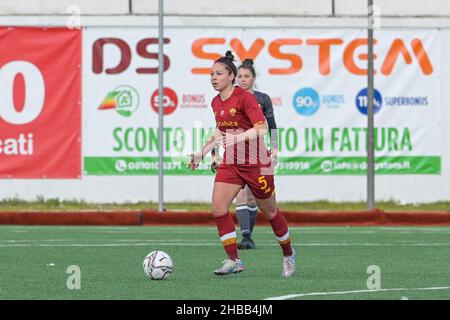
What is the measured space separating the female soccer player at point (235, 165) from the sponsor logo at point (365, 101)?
1337 centimetres

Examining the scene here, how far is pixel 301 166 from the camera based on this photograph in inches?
1005

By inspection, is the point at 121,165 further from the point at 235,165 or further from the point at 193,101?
the point at 235,165

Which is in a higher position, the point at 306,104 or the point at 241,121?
the point at 306,104

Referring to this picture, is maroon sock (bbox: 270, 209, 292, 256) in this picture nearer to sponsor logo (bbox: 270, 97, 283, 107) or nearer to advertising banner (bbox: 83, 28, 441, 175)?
advertising banner (bbox: 83, 28, 441, 175)

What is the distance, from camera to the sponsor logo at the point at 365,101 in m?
25.6

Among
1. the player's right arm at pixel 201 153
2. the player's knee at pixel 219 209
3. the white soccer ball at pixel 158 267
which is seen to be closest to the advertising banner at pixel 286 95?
the player's right arm at pixel 201 153

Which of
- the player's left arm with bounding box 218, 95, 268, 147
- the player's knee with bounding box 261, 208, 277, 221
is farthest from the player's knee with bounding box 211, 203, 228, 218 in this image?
the player's left arm with bounding box 218, 95, 268, 147

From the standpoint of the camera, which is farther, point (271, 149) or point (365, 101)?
point (365, 101)

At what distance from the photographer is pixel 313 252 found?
1547cm

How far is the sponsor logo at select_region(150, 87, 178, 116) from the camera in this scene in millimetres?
25297

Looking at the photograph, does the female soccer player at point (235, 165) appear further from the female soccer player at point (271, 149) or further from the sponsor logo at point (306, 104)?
the sponsor logo at point (306, 104)

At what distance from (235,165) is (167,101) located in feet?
43.1

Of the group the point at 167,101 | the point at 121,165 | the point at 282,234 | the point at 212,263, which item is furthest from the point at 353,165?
the point at 282,234

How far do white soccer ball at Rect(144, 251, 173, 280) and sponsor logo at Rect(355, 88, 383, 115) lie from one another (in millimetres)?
14175
